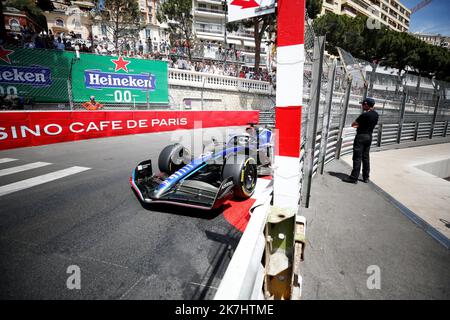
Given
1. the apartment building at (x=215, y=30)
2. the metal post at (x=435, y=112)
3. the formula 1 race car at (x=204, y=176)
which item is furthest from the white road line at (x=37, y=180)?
the apartment building at (x=215, y=30)

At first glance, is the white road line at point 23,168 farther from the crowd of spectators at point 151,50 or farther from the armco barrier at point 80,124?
the crowd of spectators at point 151,50

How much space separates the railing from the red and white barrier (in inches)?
632

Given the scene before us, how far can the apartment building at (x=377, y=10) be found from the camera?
154 ft

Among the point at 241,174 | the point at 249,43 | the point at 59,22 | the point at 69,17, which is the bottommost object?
the point at 241,174

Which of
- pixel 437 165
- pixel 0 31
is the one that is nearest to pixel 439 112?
pixel 437 165

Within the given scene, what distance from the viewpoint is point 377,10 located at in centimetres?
5978

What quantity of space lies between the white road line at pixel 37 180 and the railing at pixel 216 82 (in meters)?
13.1

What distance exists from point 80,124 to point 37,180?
16.0ft

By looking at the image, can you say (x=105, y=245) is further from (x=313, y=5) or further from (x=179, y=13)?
(x=179, y=13)

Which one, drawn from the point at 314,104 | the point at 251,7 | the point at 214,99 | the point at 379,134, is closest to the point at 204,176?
the point at 314,104

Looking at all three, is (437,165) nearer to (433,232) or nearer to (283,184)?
(433,232)

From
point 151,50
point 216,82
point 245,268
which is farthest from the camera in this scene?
→ point 151,50

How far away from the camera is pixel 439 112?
11875 millimetres

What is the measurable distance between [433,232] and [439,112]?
12.8 meters
